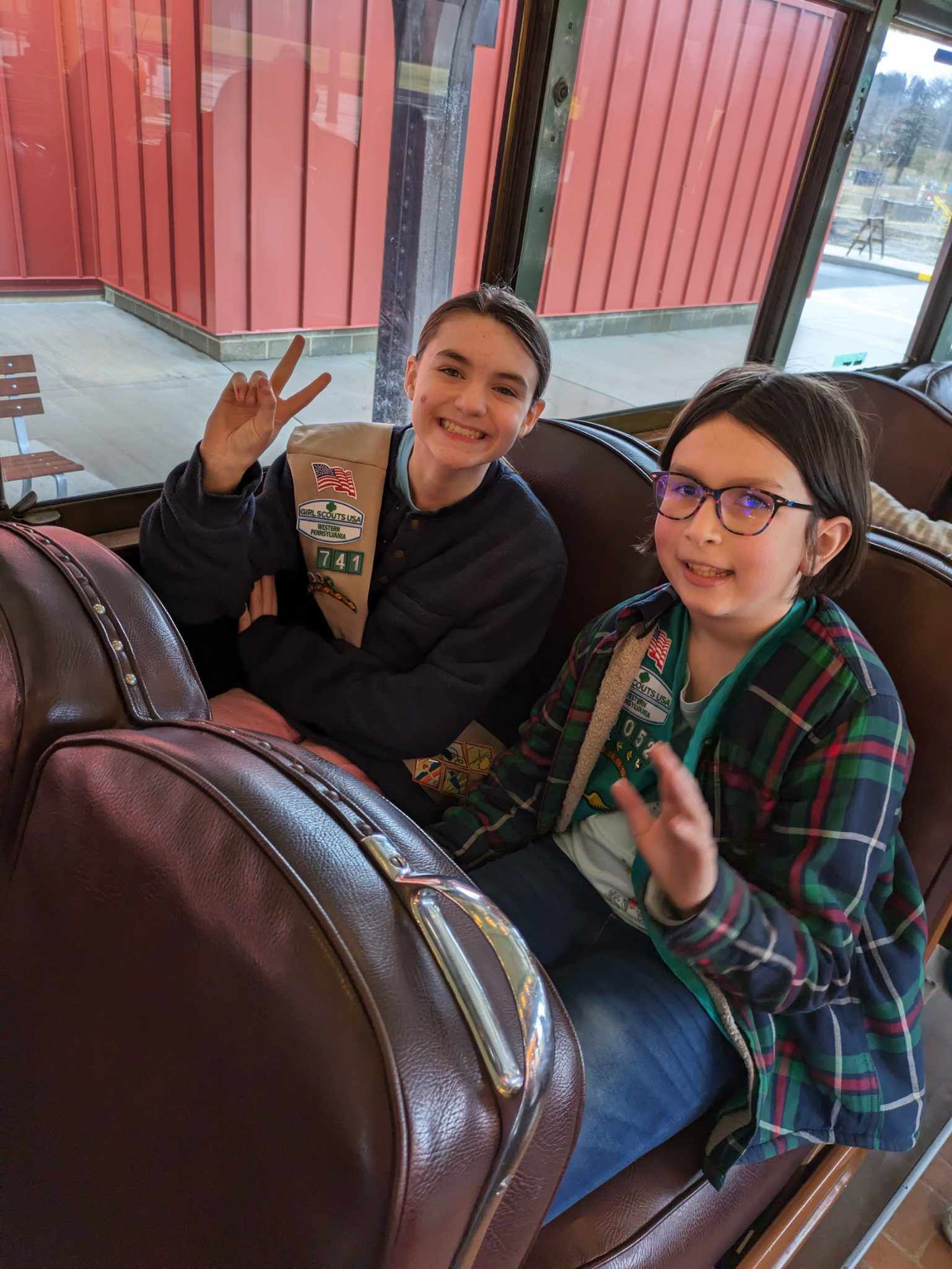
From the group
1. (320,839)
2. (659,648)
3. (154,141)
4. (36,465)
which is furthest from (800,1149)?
(154,141)

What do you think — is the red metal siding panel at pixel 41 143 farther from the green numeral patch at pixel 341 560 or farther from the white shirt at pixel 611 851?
the white shirt at pixel 611 851

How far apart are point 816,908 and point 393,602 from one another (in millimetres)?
721

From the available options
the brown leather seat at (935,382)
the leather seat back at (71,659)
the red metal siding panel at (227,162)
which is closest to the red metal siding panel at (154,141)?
the red metal siding panel at (227,162)

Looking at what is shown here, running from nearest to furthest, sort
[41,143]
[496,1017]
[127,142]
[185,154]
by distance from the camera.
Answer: [496,1017] < [41,143] < [127,142] < [185,154]

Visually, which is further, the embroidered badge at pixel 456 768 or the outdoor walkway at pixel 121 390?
the outdoor walkway at pixel 121 390

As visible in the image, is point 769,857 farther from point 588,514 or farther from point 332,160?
point 332,160

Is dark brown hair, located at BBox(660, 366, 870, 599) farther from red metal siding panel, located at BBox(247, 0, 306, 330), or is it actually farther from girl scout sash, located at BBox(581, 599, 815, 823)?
red metal siding panel, located at BBox(247, 0, 306, 330)

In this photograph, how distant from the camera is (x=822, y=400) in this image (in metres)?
0.93

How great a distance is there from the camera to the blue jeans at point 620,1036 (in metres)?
0.87

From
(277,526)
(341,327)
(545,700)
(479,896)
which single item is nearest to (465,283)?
(341,327)

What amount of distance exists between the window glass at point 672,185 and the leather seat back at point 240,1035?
6.23 feet

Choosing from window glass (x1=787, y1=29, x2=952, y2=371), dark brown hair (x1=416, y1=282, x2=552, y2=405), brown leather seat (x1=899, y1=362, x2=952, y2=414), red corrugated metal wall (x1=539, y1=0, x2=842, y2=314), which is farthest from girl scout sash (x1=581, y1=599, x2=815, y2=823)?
window glass (x1=787, y1=29, x2=952, y2=371)

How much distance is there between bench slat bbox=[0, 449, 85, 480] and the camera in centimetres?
158

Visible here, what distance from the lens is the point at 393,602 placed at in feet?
4.23
